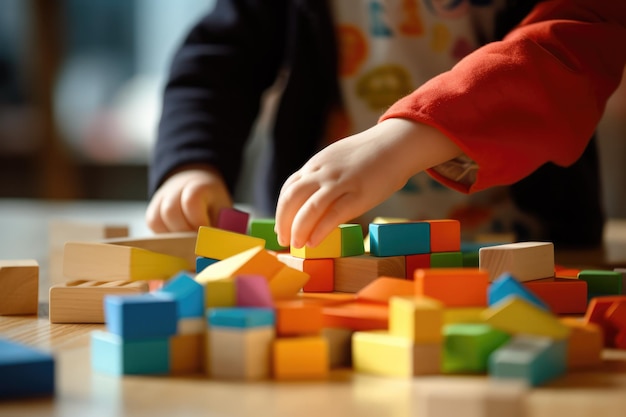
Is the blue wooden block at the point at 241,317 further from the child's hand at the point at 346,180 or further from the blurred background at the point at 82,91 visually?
the blurred background at the point at 82,91

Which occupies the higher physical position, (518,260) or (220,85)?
(220,85)

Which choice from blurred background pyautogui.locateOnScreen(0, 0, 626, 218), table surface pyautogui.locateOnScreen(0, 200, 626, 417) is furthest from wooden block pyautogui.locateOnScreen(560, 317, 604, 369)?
blurred background pyautogui.locateOnScreen(0, 0, 626, 218)

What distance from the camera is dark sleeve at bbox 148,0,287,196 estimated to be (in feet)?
3.76

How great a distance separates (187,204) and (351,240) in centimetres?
30

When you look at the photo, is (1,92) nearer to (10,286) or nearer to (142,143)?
(142,143)

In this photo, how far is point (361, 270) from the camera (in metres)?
0.67

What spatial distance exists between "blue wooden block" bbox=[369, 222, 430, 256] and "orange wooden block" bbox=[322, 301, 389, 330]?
14 centimetres

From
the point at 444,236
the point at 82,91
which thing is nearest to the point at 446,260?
the point at 444,236

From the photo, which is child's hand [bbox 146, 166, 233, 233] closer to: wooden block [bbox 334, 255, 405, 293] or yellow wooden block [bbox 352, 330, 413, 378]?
wooden block [bbox 334, 255, 405, 293]

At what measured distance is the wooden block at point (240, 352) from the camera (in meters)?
0.48

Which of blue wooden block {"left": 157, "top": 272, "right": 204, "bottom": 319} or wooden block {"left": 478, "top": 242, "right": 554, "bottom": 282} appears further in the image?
wooden block {"left": 478, "top": 242, "right": 554, "bottom": 282}

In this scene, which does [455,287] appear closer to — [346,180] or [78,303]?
[346,180]

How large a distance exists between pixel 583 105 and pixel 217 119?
55cm

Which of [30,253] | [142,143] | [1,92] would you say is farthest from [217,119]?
[1,92]
